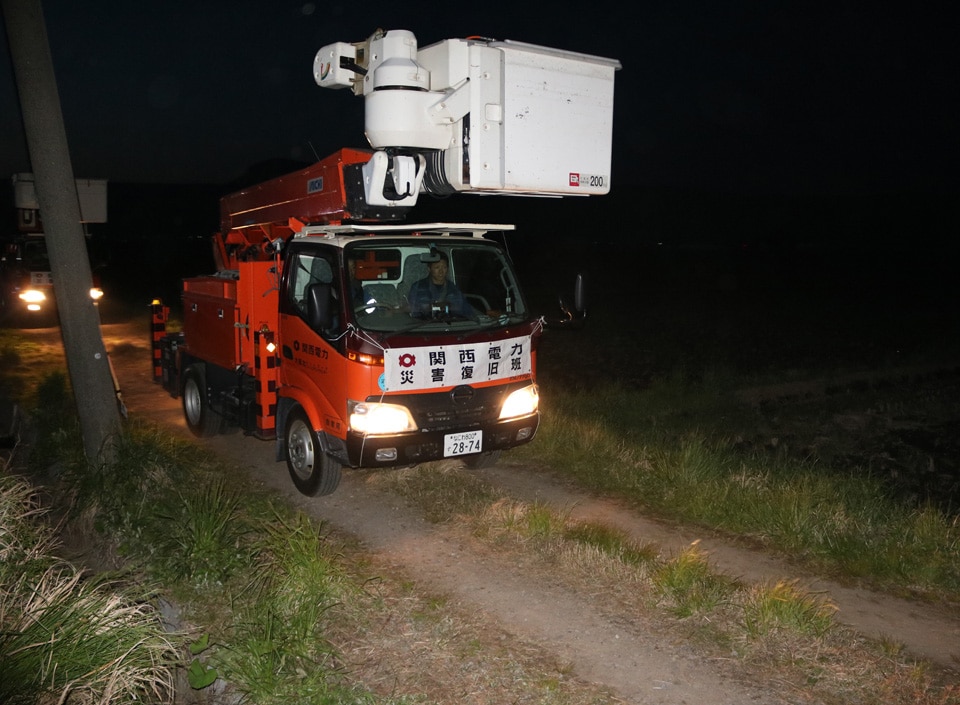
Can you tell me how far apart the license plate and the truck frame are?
0.01 m

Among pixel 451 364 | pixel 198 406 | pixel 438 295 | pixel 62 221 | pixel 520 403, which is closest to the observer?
pixel 451 364

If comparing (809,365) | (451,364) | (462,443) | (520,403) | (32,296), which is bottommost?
(809,365)

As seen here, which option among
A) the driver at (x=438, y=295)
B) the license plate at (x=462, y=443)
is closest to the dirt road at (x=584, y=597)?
the license plate at (x=462, y=443)

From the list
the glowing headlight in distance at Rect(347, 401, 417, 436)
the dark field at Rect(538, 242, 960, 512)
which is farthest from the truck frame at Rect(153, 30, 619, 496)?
the dark field at Rect(538, 242, 960, 512)

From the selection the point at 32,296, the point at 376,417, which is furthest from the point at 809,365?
the point at 32,296

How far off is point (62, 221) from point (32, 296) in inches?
540

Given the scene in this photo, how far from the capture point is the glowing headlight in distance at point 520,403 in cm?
693

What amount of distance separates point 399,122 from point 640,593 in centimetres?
359

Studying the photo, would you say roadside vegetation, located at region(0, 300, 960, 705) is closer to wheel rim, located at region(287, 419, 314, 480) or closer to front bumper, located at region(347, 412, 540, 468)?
wheel rim, located at region(287, 419, 314, 480)

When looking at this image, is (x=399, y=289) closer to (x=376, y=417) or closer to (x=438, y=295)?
(x=438, y=295)

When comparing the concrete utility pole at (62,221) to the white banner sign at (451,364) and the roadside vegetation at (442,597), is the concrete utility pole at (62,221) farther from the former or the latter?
the white banner sign at (451,364)

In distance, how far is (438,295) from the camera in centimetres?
693

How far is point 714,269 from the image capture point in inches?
2009

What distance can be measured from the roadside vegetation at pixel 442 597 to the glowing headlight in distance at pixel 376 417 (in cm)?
85
